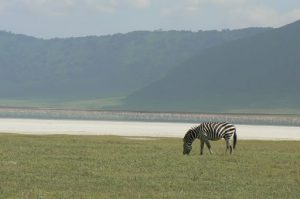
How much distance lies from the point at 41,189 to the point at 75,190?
1.12 m

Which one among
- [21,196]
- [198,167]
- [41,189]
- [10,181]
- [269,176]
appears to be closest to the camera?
[21,196]

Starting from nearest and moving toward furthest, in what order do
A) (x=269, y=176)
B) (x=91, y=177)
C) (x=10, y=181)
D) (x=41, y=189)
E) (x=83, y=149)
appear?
(x=41, y=189), (x=10, y=181), (x=91, y=177), (x=269, y=176), (x=83, y=149)

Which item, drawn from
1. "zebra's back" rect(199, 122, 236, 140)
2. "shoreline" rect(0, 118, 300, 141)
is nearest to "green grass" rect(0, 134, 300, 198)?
"zebra's back" rect(199, 122, 236, 140)

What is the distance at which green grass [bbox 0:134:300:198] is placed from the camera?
23.8m

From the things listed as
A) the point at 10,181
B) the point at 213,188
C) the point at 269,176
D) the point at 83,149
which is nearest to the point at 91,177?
the point at 10,181

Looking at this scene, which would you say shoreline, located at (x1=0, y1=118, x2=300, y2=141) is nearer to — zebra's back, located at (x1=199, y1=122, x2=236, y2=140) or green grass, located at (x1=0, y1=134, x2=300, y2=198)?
zebra's back, located at (x1=199, y1=122, x2=236, y2=140)

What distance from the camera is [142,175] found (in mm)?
28188

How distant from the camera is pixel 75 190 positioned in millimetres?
23969

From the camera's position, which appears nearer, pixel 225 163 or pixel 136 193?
pixel 136 193

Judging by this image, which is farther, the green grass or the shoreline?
the shoreline

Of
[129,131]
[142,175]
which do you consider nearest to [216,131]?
[142,175]

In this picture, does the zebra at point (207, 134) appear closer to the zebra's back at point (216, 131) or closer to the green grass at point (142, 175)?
the zebra's back at point (216, 131)

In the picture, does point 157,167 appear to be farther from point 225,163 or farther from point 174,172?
point 225,163

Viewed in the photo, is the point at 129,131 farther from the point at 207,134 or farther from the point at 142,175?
the point at 142,175
